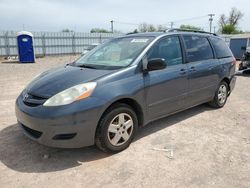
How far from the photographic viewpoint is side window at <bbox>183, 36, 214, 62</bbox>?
15.0 feet

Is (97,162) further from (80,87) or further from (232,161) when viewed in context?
(232,161)

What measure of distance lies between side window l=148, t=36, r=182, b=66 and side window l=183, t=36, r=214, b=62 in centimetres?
27

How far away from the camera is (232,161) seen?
128 inches

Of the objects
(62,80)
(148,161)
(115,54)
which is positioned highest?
(115,54)

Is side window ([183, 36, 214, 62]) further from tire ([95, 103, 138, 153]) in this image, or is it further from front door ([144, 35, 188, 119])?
tire ([95, 103, 138, 153])

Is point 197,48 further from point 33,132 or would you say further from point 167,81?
point 33,132

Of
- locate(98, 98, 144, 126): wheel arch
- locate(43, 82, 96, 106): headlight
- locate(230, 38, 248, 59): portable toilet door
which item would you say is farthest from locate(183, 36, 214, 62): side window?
locate(230, 38, 248, 59): portable toilet door

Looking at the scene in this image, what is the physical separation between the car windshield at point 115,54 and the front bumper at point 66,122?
83 cm

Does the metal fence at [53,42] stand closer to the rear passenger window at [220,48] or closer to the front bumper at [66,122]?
the rear passenger window at [220,48]

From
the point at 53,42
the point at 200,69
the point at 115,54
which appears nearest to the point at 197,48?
the point at 200,69

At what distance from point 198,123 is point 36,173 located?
298 centimetres

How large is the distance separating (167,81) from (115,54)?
3.12ft

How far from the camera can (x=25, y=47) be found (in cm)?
1734

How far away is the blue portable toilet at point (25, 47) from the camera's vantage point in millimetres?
17188
